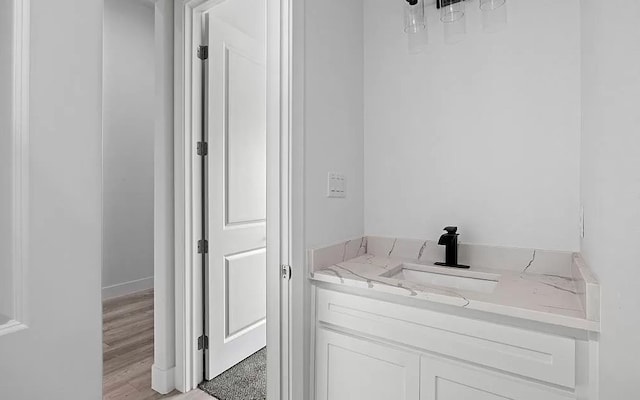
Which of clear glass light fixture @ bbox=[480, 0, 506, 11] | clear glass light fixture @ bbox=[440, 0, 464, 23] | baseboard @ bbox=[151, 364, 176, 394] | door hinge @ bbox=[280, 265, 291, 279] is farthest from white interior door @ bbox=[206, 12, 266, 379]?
clear glass light fixture @ bbox=[480, 0, 506, 11]

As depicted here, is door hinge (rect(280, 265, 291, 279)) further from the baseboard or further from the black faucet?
the baseboard

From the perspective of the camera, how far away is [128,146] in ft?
12.0

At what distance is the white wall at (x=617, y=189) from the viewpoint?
2.37 ft

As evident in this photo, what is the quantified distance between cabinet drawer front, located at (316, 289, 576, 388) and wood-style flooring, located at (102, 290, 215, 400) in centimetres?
109

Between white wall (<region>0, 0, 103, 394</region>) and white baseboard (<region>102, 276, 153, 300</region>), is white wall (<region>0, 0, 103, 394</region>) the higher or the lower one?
the higher one

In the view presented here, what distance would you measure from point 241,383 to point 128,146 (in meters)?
2.84

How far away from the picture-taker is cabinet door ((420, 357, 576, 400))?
997mm

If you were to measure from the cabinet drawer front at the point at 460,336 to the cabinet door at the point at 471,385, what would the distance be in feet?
0.10

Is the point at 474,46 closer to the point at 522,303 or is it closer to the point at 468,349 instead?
the point at 522,303

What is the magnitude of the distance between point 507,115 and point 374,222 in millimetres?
Answer: 817

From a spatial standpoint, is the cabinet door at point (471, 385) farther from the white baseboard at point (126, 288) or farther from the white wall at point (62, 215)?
the white baseboard at point (126, 288)

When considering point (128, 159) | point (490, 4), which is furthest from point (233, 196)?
point (128, 159)

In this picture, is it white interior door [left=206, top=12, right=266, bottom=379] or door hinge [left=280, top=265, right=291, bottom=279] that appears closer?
door hinge [left=280, top=265, right=291, bottom=279]

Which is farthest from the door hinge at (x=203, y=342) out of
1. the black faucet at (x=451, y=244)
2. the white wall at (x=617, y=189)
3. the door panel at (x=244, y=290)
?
the white wall at (x=617, y=189)
